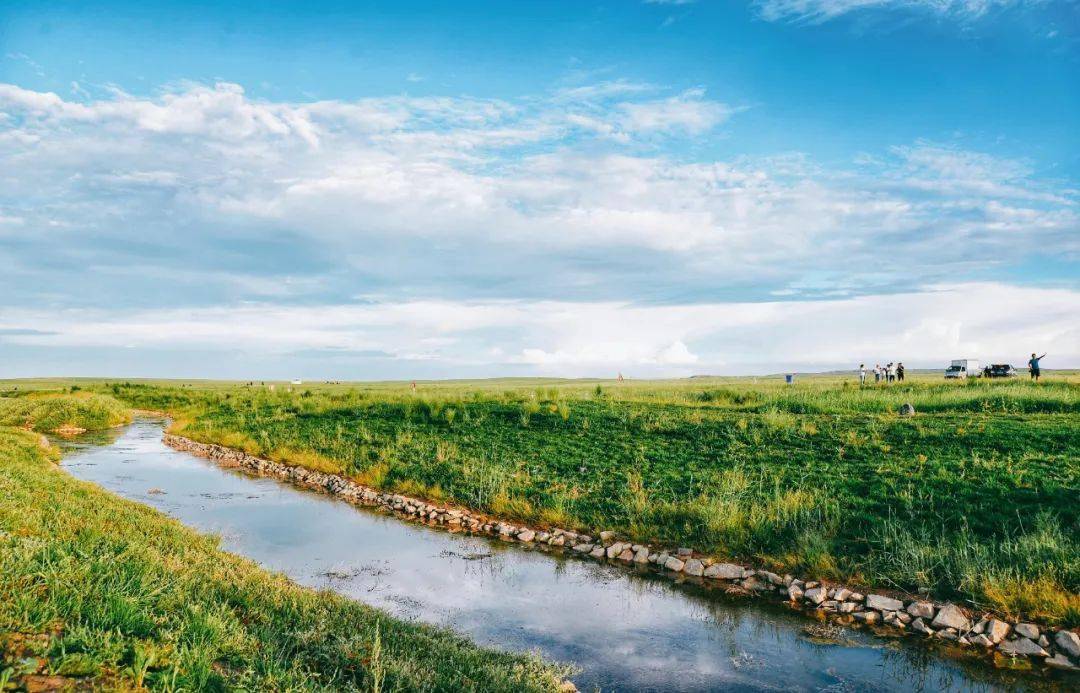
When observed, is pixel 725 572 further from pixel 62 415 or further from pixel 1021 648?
pixel 62 415

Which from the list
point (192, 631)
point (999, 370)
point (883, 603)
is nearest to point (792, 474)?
point (883, 603)

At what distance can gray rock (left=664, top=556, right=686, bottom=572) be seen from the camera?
15438 millimetres

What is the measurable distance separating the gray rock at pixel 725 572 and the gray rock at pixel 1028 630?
16.6ft

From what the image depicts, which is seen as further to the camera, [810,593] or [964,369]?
[964,369]

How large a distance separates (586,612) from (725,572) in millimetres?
3756

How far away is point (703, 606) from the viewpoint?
13.3m

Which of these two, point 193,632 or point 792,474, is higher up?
point 193,632

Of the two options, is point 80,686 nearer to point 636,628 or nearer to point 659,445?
point 636,628

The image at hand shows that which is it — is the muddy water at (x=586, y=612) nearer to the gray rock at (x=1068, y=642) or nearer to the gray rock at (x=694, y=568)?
the gray rock at (x=694, y=568)

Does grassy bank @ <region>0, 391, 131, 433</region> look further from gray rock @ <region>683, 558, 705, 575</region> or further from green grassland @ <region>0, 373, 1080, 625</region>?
gray rock @ <region>683, 558, 705, 575</region>

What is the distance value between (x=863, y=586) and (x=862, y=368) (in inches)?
2227

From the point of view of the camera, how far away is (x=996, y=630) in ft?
36.4

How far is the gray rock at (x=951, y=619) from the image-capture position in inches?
454

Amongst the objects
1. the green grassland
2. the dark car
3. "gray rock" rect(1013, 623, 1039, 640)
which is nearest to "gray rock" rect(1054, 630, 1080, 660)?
"gray rock" rect(1013, 623, 1039, 640)
